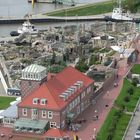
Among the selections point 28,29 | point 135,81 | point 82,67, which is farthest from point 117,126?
point 28,29

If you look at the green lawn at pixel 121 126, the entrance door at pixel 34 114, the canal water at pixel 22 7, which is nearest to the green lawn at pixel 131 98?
the green lawn at pixel 121 126

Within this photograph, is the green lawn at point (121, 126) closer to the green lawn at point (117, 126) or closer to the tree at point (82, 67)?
the green lawn at point (117, 126)

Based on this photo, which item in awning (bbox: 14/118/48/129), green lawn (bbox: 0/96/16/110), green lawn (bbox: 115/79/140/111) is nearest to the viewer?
awning (bbox: 14/118/48/129)

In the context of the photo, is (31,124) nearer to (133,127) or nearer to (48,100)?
(48,100)

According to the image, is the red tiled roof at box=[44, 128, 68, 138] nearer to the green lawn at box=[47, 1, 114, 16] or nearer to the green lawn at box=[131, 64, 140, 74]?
the green lawn at box=[131, 64, 140, 74]

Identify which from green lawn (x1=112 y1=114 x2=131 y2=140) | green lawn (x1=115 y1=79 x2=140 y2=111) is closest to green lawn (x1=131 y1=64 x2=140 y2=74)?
green lawn (x1=115 y1=79 x2=140 y2=111)

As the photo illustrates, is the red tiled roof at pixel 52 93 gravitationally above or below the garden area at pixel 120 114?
above

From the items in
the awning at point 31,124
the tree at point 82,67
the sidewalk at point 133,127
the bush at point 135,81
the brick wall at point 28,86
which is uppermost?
the brick wall at point 28,86

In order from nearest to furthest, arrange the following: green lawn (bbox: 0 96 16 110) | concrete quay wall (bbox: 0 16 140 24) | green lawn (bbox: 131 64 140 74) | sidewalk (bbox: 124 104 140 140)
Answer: sidewalk (bbox: 124 104 140 140), green lawn (bbox: 0 96 16 110), green lawn (bbox: 131 64 140 74), concrete quay wall (bbox: 0 16 140 24)
